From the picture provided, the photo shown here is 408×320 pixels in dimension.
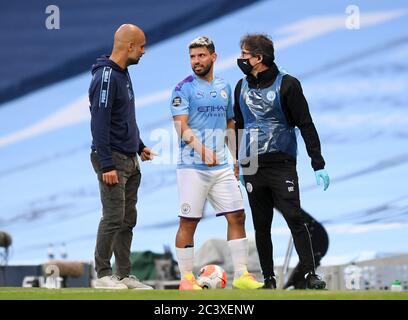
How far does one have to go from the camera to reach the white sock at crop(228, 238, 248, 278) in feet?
22.7

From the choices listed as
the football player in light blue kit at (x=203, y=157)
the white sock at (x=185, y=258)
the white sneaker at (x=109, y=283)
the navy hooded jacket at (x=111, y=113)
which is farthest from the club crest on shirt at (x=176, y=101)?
the white sneaker at (x=109, y=283)

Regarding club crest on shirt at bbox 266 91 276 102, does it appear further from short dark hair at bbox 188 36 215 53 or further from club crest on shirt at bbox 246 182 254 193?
club crest on shirt at bbox 246 182 254 193

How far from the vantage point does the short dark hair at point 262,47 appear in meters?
6.76

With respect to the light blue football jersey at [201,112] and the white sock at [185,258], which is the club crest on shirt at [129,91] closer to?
the light blue football jersey at [201,112]

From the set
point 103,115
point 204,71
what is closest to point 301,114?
point 204,71

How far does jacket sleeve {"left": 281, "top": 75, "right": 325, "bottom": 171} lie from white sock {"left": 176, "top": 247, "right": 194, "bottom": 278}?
41.1 inches

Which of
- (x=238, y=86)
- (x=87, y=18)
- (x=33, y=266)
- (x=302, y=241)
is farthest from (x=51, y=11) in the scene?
(x=302, y=241)

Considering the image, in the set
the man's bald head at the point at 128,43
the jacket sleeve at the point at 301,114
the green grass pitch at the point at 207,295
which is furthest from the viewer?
the man's bald head at the point at 128,43

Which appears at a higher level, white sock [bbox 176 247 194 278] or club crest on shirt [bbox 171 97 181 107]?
club crest on shirt [bbox 171 97 181 107]

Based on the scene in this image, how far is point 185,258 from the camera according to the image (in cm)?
686

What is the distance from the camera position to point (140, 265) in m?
13.0

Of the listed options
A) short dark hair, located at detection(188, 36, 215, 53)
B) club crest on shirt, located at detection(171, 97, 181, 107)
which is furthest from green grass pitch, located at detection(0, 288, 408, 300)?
short dark hair, located at detection(188, 36, 215, 53)
